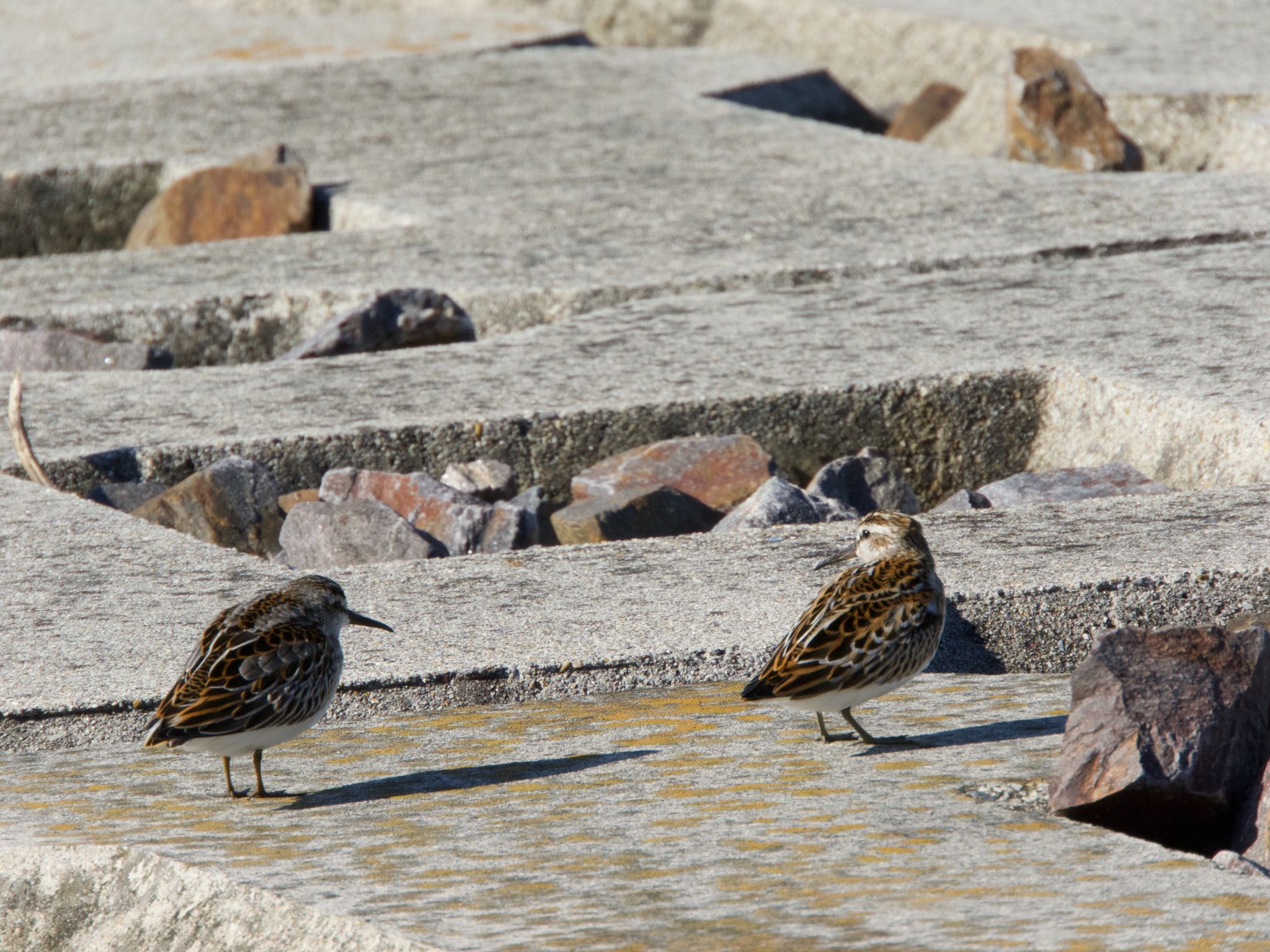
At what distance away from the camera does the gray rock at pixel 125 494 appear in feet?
14.3

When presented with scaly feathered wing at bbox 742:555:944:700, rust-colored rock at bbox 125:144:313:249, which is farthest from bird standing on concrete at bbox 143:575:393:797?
rust-colored rock at bbox 125:144:313:249

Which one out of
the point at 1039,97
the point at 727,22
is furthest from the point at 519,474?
the point at 727,22

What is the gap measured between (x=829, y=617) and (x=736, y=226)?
3881 mm

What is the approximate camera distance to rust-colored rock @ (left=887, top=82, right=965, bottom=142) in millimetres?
9062

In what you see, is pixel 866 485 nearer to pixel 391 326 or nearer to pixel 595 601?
pixel 595 601

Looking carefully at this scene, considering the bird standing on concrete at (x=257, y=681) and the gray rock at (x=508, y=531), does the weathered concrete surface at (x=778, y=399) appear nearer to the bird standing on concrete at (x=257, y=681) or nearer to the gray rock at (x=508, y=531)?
the gray rock at (x=508, y=531)

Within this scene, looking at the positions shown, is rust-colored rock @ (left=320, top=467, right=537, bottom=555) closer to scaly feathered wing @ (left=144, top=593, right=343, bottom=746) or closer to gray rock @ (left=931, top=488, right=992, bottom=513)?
gray rock @ (left=931, top=488, right=992, bottom=513)

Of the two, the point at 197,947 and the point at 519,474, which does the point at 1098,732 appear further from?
the point at 519,474

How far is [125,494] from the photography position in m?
4.37

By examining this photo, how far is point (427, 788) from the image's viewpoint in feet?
8.91

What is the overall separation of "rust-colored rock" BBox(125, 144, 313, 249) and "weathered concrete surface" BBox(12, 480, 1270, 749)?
3.70 metres

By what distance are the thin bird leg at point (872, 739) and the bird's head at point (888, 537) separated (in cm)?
28

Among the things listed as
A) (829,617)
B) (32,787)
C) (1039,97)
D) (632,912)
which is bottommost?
(32,787)

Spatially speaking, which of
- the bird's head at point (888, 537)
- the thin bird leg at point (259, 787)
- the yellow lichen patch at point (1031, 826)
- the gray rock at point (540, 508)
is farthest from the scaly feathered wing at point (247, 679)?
the gray rock at point (540, 508)
